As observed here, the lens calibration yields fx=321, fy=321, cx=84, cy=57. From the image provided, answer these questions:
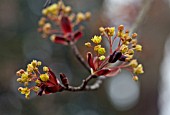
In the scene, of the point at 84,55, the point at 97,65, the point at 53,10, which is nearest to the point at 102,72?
the point at 97,65

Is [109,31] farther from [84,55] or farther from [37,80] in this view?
[84,55]

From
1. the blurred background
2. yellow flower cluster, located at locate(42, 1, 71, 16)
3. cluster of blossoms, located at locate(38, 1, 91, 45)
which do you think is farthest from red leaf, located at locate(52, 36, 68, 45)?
the blurred background

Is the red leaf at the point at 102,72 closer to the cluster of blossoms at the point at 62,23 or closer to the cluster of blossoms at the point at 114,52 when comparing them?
the cluster of blossoms at the point at 114,52

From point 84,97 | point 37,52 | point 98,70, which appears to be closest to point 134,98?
point 84,97

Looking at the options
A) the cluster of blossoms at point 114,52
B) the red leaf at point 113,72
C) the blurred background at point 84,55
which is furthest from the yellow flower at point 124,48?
the blurred background at point 84,55

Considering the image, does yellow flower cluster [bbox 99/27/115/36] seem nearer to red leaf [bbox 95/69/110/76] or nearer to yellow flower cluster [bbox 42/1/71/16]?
red leaf [bbox 95/69/110/76]
